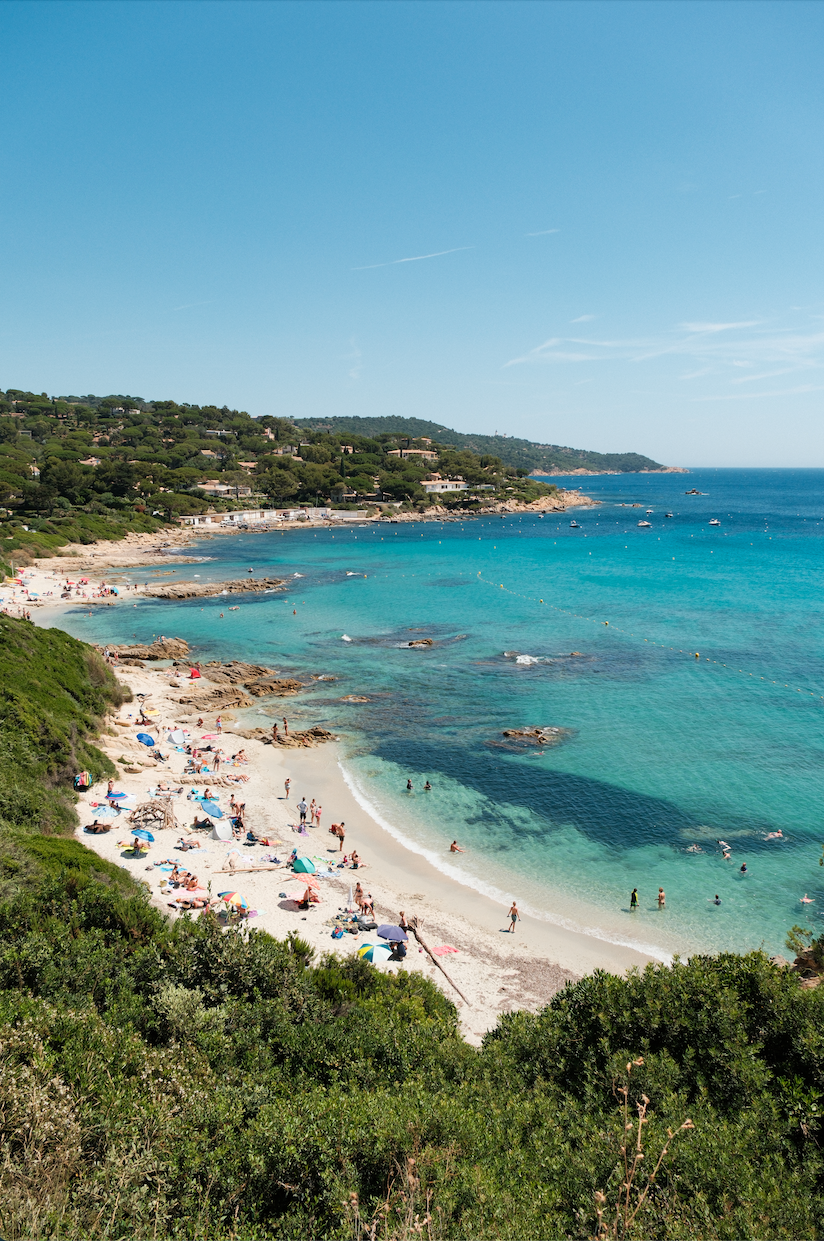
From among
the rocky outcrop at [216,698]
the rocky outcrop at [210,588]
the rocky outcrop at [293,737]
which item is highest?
the rocky outcrop at [210,588]

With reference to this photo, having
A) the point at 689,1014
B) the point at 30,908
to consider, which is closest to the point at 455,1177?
→ the point at 689,1014

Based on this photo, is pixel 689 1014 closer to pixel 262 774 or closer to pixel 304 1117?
pixel 304 1117

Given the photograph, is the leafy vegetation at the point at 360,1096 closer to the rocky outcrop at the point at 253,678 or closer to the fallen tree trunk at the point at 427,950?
the fallen tree trunk at the point at 427,950

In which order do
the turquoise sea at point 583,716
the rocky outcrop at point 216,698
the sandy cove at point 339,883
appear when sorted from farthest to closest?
1. the rocky outcrop at point 216,698
2. the turquoise sea at point 583,716
3. the sandy cove at point 339,883

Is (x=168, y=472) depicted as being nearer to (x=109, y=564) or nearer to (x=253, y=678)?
(x=109, y=564)

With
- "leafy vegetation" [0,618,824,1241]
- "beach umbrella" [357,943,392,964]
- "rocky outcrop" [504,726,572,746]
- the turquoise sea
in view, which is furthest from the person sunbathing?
"rocky outcrop" [504,726,572,746]

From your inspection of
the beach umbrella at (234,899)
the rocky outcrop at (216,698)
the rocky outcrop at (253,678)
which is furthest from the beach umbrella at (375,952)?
the rocky outcrop at (253,678)
